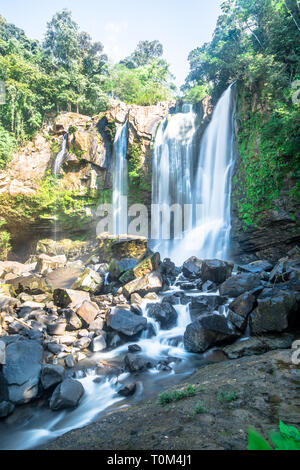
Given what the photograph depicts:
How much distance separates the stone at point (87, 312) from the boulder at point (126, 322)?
581mm

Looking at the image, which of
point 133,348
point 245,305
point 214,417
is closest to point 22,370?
point 133,348

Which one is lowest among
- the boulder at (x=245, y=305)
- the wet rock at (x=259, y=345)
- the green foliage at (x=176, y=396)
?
the wet rock at (x=259, y=345)

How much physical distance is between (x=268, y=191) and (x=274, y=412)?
29.7 ft

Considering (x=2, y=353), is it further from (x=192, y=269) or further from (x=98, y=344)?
(x=192, y=269)

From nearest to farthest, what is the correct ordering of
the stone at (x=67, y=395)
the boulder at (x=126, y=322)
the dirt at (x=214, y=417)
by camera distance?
the dirt at (x=214, y=417), the stone at (x=67, y=395), the boulder at (x=126, y=322)

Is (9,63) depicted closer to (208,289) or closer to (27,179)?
(27,179)

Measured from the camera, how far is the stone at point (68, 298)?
794 centimetres

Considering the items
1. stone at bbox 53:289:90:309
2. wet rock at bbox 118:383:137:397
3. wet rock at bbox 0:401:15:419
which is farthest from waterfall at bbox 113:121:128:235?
wet rock at bbox 0:401:15:419

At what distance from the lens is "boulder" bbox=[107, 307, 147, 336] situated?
639cm

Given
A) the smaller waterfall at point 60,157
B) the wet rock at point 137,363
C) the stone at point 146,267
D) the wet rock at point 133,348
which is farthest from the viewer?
the smaller waterfall at point 60,157

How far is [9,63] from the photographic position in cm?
1773

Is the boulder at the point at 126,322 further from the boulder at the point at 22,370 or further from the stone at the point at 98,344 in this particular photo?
the boulder at the point at 22,370

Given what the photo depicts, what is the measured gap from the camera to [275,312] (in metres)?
4.96

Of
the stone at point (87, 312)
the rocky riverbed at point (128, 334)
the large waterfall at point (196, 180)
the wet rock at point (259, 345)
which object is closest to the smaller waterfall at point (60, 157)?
the large waterfall at point (196, 180)
